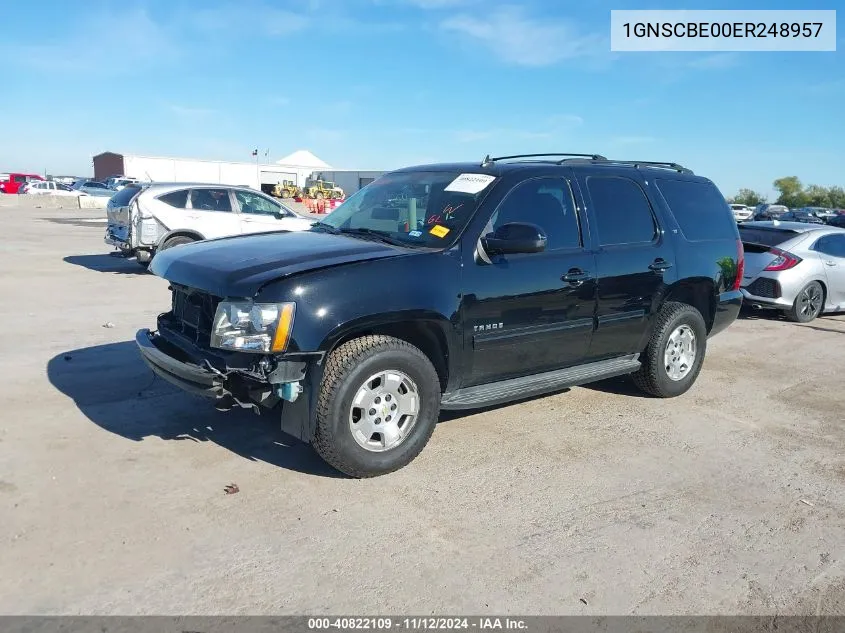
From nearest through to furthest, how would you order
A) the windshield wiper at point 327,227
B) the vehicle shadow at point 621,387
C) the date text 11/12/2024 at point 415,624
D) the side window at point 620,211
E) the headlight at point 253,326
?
the date text 11/12/2024 at point 415,624 < the headlight at point 253,326 < the windshield wiper at point 327,227 < the side window at point 620,211 < the vehicle shadow at point 621,387

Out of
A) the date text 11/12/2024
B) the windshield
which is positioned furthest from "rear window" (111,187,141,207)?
the date text 11/12/2024

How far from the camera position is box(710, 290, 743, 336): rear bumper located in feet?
20.9

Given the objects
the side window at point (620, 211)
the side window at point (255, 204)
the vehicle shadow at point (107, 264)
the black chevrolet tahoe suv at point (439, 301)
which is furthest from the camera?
the side window at point (255, 204)

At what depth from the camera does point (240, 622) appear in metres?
2.81

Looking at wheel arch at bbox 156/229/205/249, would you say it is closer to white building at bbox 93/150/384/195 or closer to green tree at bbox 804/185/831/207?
white building at bbox 93/150/384/195

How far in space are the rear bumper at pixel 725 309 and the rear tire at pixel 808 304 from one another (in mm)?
4240

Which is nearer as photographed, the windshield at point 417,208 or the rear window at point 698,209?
the windshield at point 417,208

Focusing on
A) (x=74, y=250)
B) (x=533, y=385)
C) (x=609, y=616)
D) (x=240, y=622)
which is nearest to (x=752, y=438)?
(x=533, y=385)

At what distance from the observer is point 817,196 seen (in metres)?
76.4

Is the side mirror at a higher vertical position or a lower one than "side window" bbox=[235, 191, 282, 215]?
lower

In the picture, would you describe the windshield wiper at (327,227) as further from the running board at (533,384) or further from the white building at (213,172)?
the white building at (213,172)

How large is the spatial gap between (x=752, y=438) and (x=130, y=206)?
1086 cm

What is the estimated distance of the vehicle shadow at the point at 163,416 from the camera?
4531 mm

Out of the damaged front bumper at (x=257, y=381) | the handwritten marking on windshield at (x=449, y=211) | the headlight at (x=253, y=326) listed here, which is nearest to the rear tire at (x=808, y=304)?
the handwritten marking on windshield at (x=449, y=211)
